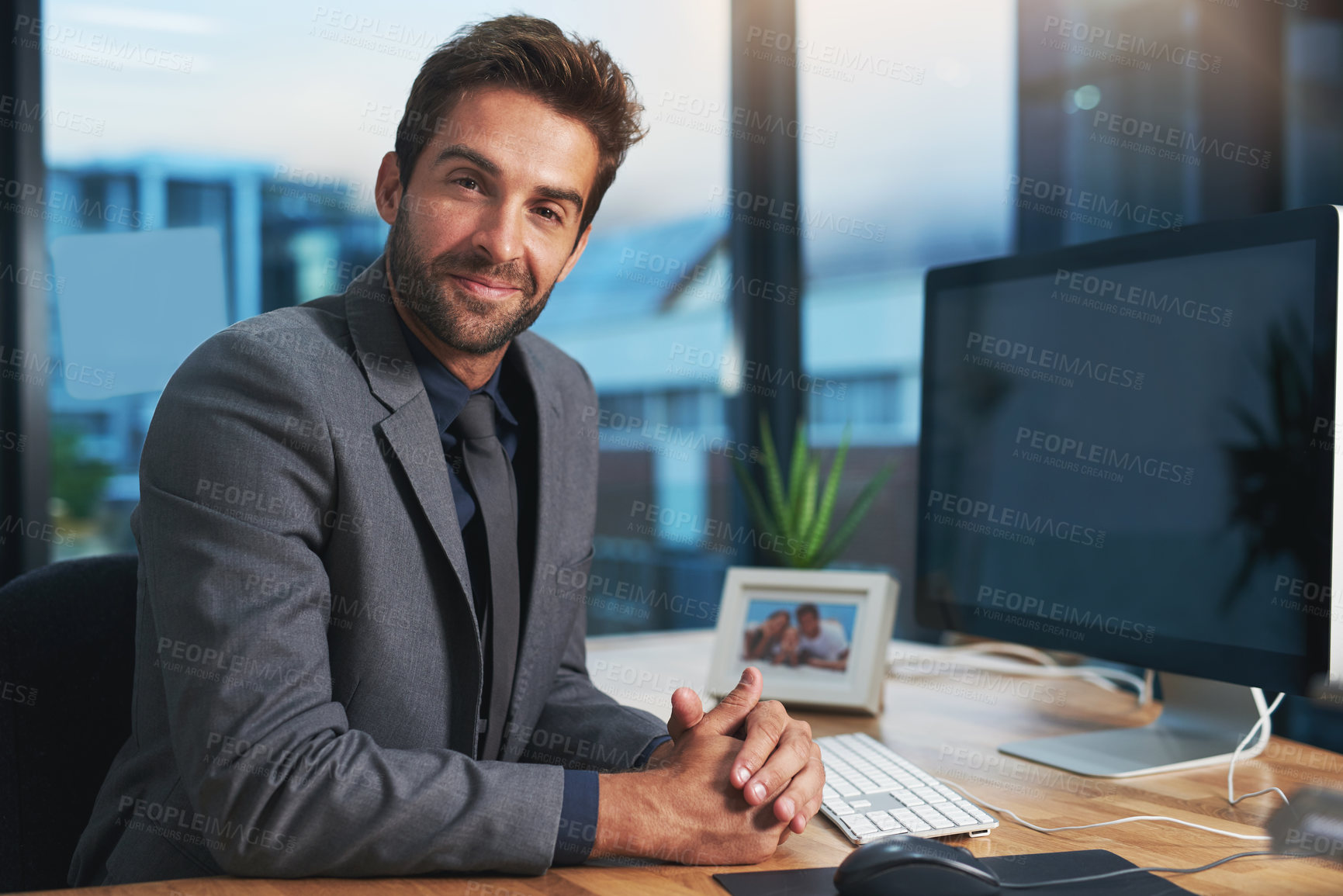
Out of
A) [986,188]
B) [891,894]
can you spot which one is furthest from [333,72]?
[891,894]

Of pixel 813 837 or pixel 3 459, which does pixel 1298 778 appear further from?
pixel 3 459

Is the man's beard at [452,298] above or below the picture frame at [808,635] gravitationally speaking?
above

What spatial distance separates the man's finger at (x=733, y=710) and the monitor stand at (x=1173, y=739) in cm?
48

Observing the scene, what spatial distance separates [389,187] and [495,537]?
562mm

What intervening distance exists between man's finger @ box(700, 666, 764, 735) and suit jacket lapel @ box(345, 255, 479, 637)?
0.30m

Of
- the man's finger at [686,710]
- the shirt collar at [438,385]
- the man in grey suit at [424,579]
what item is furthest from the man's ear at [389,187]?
the man's finger at [686,710]

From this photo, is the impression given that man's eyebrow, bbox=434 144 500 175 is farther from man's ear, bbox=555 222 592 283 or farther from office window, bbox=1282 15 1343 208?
office window, bbox=1282 15 1343 208

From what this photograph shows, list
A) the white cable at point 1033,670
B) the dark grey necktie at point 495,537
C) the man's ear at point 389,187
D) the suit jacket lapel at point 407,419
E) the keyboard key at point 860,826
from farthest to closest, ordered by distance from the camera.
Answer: the white cable at point 1033,670, the man's ear at point 389,187, the dark grey necktie at point 495,537, the suit jacket lapel at point 407,419, the keyboard key at point 860,826

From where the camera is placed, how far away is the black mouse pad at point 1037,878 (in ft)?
2.93

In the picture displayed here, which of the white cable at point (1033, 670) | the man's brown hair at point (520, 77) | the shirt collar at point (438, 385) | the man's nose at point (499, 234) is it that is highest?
the man's brown hair at point (520, 77)

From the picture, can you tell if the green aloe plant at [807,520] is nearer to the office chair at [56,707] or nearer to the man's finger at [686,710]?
the man's finger at [686,710]

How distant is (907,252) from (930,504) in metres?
1.26

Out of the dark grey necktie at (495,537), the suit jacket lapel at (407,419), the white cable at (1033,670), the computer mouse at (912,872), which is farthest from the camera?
the white cable at (1033,670)

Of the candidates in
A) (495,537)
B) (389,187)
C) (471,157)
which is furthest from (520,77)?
(495,537)
